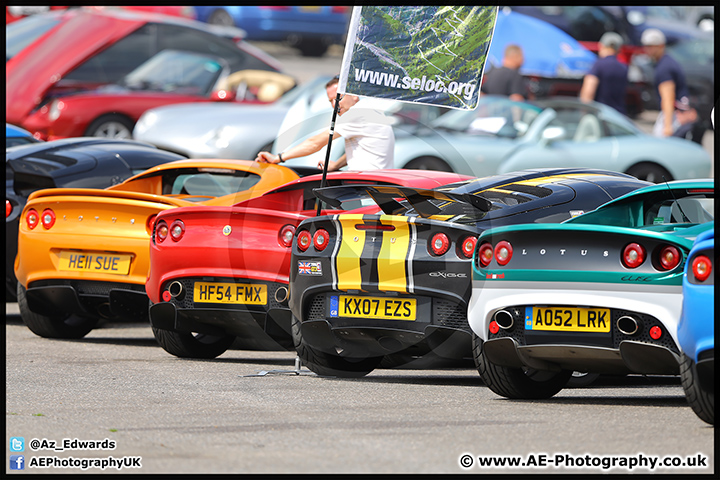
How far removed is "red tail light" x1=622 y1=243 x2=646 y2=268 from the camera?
19.5ft

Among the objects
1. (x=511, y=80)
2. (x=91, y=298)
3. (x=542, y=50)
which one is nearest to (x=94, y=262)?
(x=91, y=298)

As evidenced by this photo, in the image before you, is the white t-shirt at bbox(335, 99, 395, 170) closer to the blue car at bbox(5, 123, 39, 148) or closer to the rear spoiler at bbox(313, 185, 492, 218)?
the rear spoiler at bbox(313, 185, 492, 218)

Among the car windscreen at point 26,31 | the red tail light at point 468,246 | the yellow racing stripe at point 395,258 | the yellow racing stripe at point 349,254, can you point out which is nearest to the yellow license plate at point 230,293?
the yellow racing stripe at point 349,254

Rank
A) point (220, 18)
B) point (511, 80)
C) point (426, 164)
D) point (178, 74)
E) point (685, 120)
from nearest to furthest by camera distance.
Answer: point (426, 164) → point (685, 120) → point (511, 80) → point (178, 74) → point (220, 18)

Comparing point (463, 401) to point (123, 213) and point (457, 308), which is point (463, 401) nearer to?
point (457, 308)

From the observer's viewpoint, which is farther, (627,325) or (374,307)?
(374,307)

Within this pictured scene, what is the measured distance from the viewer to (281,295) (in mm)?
7637

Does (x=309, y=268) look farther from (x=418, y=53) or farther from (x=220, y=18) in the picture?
(x=220, y=18)

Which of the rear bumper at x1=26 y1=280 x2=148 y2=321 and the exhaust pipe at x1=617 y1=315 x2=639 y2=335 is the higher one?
the exhaust pipe at x1=617 y1=315 x2=639 y2=335

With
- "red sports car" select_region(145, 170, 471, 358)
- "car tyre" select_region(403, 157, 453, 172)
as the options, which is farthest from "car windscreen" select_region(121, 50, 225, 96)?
"red sports car" select_region(145, 170, 471, 358)

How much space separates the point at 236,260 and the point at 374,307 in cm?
119

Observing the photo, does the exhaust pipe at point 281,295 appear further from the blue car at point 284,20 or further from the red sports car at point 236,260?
the blue car at point 284,20

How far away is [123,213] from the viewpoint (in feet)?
28.5

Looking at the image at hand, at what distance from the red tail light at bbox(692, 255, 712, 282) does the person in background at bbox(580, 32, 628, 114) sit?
12.7 meters
